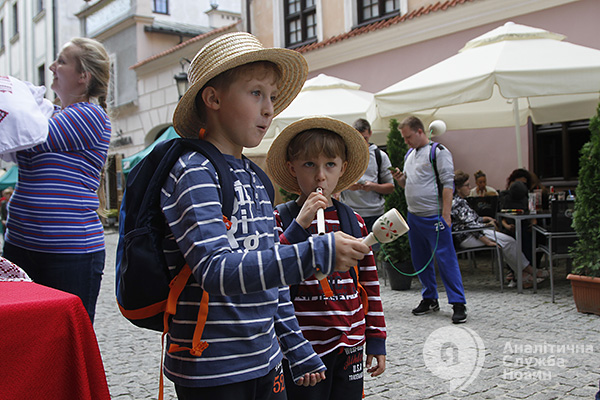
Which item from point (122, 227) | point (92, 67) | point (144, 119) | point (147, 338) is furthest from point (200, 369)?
point (144, 119)

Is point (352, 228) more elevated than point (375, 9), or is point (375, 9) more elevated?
point (375, 9)

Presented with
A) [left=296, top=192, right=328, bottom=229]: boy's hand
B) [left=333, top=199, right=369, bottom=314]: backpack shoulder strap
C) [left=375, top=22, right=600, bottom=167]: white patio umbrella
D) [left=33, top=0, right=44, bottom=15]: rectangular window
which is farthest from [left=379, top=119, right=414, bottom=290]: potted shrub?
[left=33, top=0, right=44, bottom=15]: rectangular window

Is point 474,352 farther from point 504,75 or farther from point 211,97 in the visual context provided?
point 211,97

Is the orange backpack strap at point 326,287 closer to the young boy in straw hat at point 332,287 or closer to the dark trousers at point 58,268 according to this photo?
the young boy in straw hat at point 332,287

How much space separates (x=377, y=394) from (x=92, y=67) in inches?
98.4

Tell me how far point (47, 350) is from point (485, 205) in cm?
747

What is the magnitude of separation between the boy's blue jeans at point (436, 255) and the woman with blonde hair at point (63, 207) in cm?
373

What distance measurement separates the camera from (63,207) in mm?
2443

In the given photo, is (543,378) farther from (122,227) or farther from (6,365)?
(6,365)

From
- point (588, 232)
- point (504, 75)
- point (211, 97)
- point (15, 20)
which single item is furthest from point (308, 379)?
point (15, 20)

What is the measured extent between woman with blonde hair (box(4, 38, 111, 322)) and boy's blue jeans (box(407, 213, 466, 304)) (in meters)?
3.73

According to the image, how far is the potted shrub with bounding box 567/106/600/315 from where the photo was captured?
17.9 feet

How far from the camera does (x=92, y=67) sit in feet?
9.02

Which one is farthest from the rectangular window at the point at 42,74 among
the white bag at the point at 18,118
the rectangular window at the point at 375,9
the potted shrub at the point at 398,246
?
the white bag at the point at 18,118
